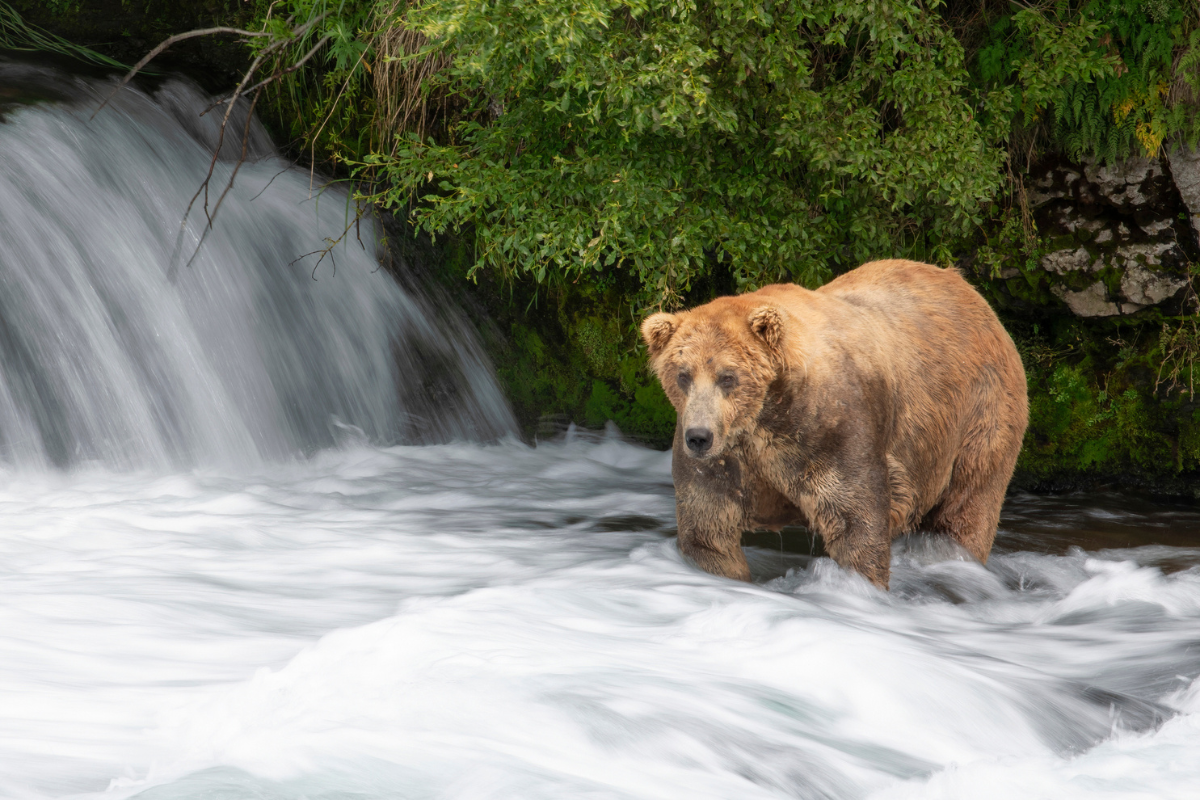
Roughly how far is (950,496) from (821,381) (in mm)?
1548

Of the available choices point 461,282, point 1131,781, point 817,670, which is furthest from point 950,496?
point 461,282

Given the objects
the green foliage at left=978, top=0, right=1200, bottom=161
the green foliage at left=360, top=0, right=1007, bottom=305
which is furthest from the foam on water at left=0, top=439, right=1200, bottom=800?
the green foliage at left=978, top=0, right=1200, bottom=161

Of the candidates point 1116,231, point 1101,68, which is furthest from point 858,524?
point 1116,231

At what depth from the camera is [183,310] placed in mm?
7207

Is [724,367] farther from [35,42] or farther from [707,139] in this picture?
[35,42]

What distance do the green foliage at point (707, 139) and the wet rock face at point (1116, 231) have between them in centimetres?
97

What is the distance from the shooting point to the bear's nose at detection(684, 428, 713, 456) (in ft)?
12.2

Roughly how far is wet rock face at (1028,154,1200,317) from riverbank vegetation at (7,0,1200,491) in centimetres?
13

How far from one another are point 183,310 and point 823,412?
491 cm

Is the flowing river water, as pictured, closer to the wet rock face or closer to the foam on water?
the foam on water

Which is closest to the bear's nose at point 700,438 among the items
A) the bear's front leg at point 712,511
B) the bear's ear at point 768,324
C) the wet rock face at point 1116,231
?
the bear's front leg at point 712,511

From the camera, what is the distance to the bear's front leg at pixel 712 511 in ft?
13.5

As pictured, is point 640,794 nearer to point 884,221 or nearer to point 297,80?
point 884,221

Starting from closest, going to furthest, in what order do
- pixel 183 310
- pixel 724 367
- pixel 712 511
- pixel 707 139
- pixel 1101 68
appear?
1. pixel 724 367
2. pixel 712 511
3. pixel 707 139
4. pixel 1101 68
5. pixel 183 310
